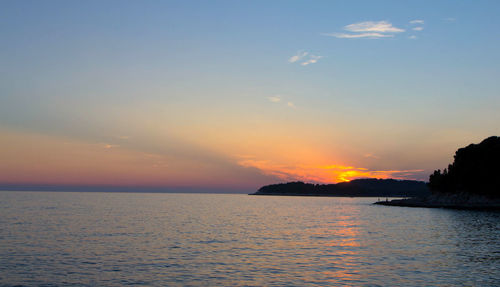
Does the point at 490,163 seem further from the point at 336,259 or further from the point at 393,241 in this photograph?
the point at 336,259

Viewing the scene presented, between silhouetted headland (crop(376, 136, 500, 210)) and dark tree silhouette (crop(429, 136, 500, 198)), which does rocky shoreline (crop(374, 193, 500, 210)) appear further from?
dark tree silhouette (crop(429, 136, 500, 198))

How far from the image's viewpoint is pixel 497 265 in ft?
121

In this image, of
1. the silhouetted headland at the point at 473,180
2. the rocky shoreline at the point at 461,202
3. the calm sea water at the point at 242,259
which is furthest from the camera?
the silhouetted headland at the point at 473,180

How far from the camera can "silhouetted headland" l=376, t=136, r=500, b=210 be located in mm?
162125

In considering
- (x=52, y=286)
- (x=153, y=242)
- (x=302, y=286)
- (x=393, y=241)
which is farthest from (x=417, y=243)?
(x=52, y=286)

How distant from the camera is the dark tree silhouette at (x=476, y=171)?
162 m

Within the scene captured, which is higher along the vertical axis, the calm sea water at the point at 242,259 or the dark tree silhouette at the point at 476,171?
the dark tree silhouette at the point at 476,171

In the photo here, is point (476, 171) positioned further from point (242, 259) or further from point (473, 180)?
point (242, 259)

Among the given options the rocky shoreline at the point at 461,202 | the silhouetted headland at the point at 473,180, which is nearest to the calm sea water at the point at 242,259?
the rocky shoreline at the point at 461,202

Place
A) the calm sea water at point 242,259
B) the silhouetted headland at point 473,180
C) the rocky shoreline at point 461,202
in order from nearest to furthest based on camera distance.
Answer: the calm sea water at point 242,259, the rocky shoreline at point 461,202, the silhouetted headland at point 473,180

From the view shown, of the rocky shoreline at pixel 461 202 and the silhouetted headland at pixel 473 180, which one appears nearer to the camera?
the rocky shoreline at pixel 461 202

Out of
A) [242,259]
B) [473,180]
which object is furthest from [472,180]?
[242,259]

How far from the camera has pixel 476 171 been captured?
550 feet

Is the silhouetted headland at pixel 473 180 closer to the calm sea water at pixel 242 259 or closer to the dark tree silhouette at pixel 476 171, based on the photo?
the dark tree silhouette at pixel 476 171
